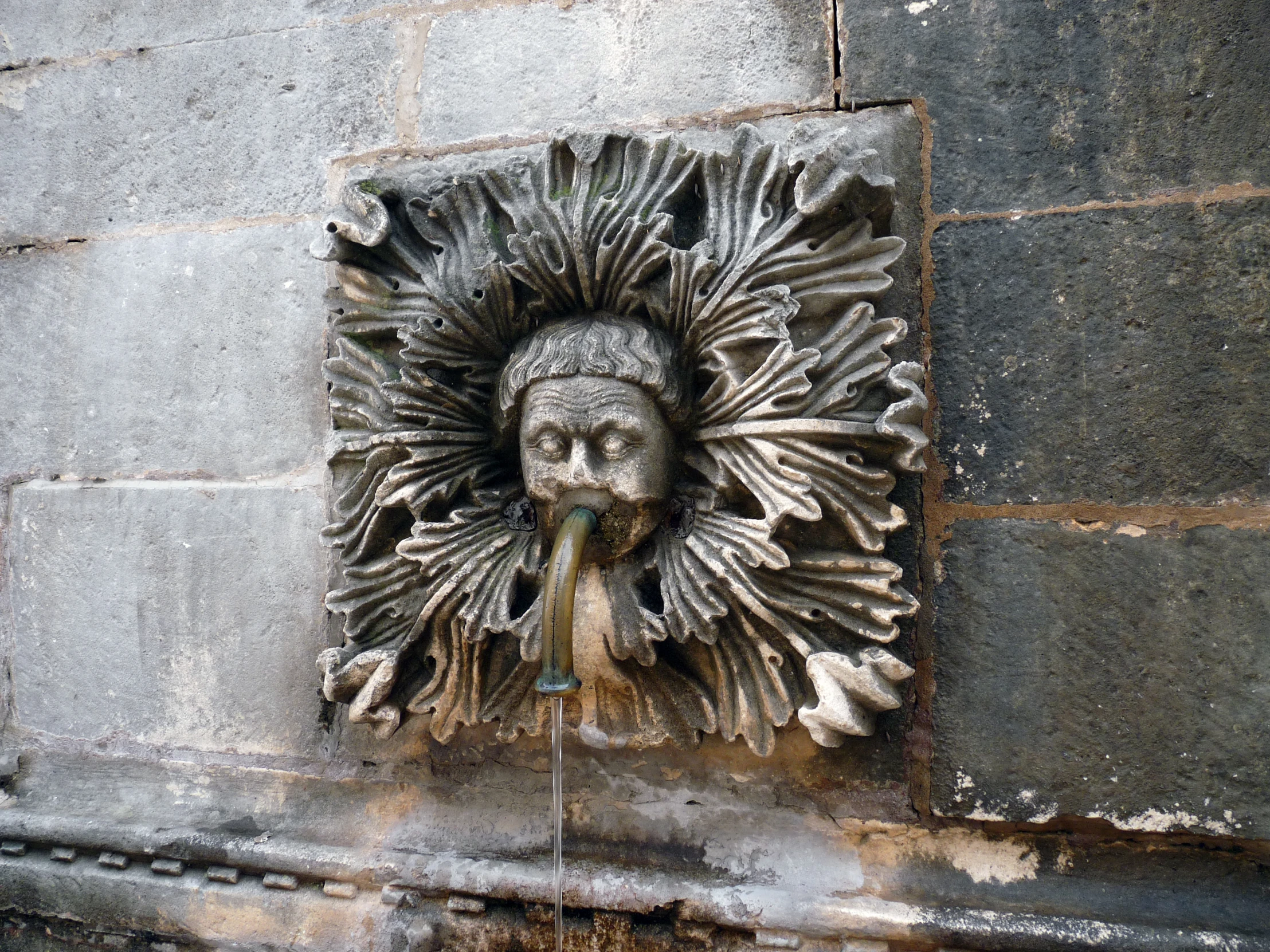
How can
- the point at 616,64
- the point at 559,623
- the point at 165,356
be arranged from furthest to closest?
1. the point at 165,356
2. the point at 616,64
3. the point at 559,623

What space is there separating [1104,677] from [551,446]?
808 mm

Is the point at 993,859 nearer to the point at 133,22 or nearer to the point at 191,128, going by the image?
the point at 191,128

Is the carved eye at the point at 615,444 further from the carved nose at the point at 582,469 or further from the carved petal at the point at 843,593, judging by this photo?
the carved petal at the point at 843,593

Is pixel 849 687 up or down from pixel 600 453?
down

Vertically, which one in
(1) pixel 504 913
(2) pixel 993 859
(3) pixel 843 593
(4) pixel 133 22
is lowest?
(1) pixel 504 913

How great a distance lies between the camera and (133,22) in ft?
5.86

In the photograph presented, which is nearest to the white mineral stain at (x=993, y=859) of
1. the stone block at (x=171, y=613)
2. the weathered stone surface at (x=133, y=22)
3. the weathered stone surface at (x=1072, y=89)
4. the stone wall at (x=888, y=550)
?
the stone wall at (x=888, y=550)

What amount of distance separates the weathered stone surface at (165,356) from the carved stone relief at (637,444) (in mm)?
239

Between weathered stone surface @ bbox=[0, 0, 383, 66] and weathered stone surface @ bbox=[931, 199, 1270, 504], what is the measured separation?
120cm

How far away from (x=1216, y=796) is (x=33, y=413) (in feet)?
6.68

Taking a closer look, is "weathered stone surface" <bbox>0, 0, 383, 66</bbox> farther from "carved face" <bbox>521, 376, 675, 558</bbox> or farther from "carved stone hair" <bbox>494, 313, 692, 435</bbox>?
"carved face" <bbox>521, 376, 675, 558</bbox>

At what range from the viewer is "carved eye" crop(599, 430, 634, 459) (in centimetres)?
124

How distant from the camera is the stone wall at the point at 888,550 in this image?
1.23 metres

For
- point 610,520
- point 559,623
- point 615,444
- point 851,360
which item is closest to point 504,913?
point 559,623
